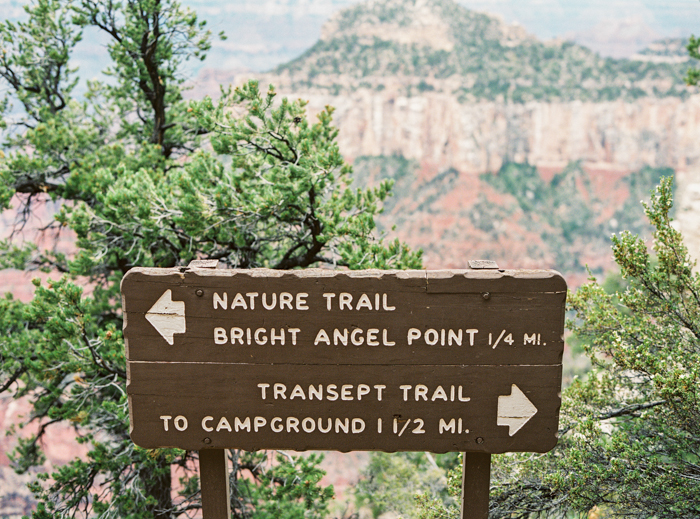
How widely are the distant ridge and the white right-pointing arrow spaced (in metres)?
63.3

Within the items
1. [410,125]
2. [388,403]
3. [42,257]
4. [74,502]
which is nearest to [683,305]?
[388,403]

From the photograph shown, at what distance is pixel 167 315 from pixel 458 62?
7278 cm

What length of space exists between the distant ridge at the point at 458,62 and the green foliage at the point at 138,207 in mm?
57079

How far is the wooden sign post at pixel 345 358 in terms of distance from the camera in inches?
90.3

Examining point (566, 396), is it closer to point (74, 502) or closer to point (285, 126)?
point (285, 126)

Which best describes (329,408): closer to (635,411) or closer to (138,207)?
(635,411)

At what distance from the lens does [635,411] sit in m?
4.58

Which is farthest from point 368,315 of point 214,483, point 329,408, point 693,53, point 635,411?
point 693,53

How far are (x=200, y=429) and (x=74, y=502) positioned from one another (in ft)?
13.0

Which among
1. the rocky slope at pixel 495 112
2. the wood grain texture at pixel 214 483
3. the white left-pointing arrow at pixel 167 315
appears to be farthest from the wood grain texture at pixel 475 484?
the rocky slope at pixel 495 112

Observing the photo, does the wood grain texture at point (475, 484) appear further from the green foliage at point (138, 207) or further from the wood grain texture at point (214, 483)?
the green foliage at point (138, 207)

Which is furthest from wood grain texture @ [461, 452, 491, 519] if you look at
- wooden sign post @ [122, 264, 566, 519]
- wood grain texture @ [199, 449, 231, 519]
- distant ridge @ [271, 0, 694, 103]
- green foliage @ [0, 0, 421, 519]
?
distant ridge @ [271, 0, 694, 103]

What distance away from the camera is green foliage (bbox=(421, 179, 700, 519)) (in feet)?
11.8

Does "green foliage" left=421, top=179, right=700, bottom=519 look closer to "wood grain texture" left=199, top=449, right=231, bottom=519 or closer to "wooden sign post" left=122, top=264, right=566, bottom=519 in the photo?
"wooden sign post" left=122, top=264, right=566, bottom=519
